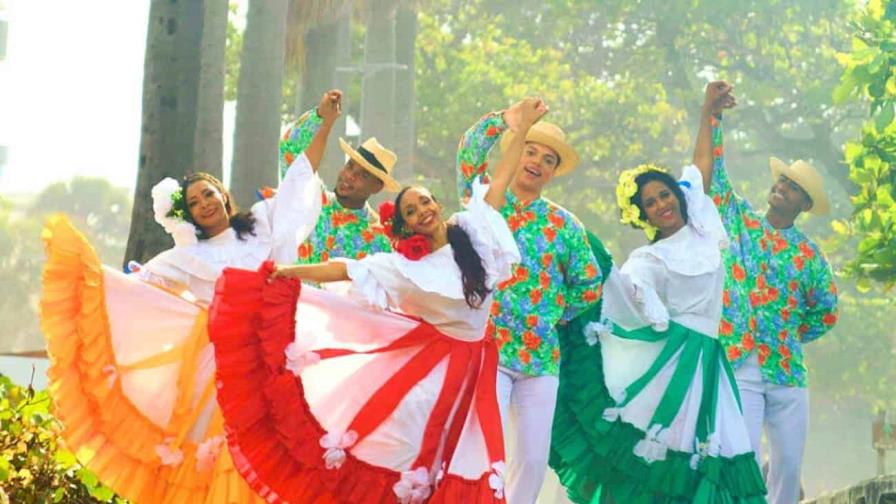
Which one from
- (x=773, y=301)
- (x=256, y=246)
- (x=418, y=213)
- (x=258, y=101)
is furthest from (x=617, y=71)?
(x=418, y=213)

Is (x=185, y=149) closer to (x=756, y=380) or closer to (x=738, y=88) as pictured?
(x=756, y=380)

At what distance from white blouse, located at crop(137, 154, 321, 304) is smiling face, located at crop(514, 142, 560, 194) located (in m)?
1.09

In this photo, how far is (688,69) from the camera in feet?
154

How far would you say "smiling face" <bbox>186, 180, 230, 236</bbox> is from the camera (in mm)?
9758

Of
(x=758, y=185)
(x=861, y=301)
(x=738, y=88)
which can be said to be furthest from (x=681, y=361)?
(x=758, y=185)

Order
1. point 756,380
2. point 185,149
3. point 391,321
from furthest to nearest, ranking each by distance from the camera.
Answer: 1. point 185,149
2. point 756,380
3. point 391,321

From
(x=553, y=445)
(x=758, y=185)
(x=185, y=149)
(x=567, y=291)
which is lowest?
(x=553, y=445)

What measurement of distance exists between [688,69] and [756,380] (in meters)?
35.9

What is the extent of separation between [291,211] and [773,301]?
3.34m

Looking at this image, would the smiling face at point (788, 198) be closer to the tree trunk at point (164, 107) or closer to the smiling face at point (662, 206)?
the smiling face at point (662, 206)

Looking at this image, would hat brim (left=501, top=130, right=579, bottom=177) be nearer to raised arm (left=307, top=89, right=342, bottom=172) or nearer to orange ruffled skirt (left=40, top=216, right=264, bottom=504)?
raised arm (left=307, top=89, right=342, bottom=172)

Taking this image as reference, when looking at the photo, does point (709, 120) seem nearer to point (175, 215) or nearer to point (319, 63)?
point (175, 215)

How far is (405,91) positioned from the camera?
91.5 ft

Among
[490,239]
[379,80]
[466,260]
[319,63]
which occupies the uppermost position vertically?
[379,80]
